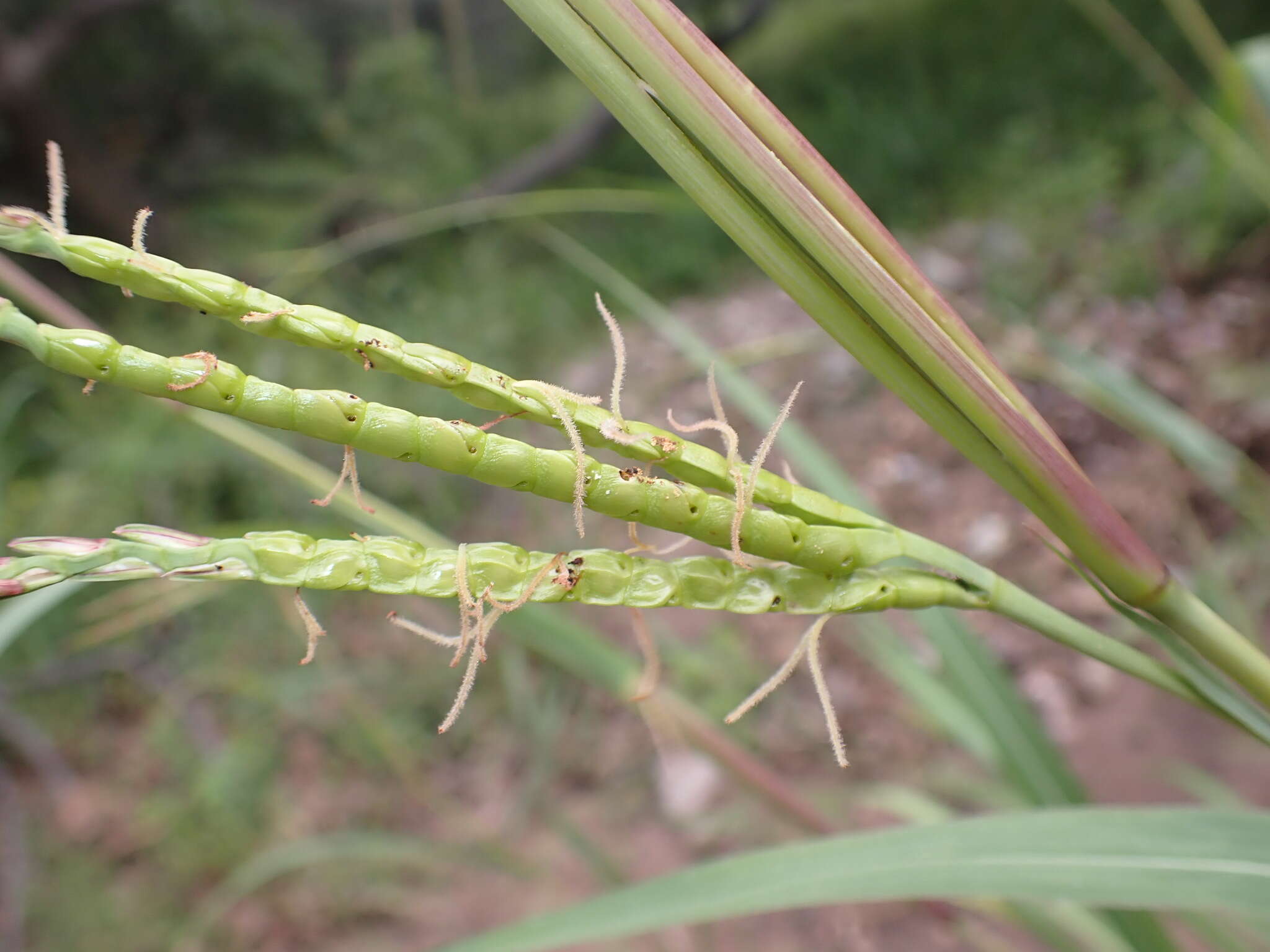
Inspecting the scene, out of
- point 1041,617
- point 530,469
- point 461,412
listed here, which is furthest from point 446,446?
point 461,412

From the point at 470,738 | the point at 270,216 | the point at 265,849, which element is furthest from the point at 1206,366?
the point at 270,216

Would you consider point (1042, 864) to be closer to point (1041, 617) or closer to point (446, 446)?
point (1041, 617)

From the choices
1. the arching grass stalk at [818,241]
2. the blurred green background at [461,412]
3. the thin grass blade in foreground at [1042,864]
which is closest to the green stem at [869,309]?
the arching grass stalk at [818,241]

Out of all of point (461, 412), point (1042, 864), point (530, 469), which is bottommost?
point (461, 412)

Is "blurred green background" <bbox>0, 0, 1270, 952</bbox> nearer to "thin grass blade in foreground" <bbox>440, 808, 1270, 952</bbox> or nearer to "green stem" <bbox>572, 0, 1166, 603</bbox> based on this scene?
"thin grass blade in foreground" <bbox>440, 808, 1270, 952</bbox>

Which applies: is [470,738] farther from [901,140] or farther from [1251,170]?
[901,140]

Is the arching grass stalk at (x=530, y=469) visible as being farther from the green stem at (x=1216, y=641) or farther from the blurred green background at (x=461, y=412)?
the blurred green background at (x=461, y=412)

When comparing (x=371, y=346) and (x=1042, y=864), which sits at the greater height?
(x=371, y=346)

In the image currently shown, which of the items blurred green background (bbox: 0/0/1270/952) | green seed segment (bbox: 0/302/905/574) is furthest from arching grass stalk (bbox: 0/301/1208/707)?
blurred green background (bbox: 0/0/1270/952)
